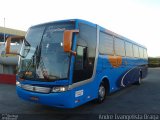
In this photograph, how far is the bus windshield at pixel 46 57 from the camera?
644 centimetres

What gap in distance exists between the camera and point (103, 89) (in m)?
8.93

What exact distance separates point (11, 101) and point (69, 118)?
11.2 ft

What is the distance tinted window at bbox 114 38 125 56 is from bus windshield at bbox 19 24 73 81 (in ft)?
13.5

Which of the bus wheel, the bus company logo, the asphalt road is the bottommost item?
the asphalt road

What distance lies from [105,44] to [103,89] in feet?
5.94

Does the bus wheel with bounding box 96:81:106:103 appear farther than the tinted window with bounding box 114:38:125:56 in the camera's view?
No

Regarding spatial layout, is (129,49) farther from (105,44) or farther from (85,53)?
(85,53)

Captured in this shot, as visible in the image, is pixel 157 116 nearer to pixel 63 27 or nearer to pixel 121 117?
pixel 121 117

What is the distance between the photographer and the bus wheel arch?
8.55 m

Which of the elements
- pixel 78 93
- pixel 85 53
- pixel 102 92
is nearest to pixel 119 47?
pixel 102 92

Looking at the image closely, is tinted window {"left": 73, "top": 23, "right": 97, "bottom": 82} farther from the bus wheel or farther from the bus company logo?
the bus wheel

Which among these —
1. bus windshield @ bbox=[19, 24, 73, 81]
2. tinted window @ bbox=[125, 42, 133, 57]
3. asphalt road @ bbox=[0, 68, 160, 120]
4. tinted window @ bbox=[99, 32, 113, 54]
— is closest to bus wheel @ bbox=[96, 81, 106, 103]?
asphalt road @ bbox=[0, 68, 160, 120]

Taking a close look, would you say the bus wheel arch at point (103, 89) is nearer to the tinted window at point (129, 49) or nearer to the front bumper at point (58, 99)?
the front bumper at point (58, 99)

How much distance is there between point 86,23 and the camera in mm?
7484
